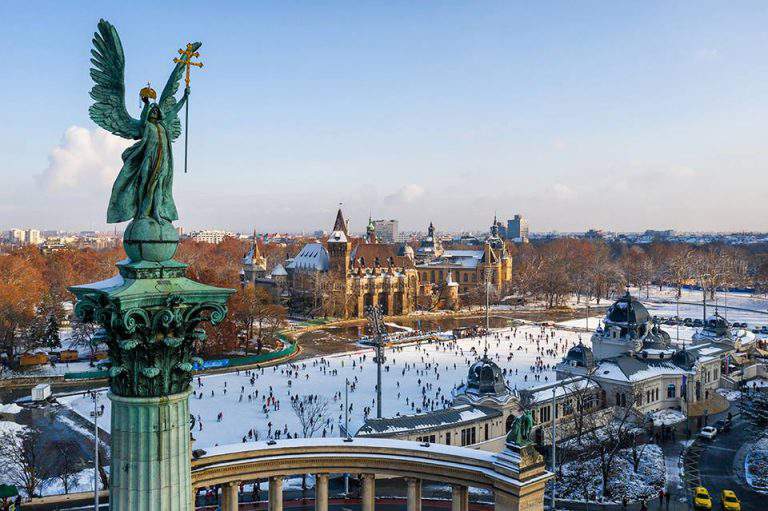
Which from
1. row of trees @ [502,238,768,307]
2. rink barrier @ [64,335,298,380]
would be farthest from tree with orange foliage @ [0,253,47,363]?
row of trees @ [502,238,768,307]

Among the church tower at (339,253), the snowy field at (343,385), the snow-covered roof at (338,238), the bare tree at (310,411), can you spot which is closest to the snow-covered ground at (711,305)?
the snowy field at (343,385)

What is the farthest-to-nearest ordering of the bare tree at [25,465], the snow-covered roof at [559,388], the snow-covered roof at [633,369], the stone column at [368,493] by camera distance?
the snow-covered roof at [633,369], the snow-covered roof at [559,388], the bare tree at [25,465], the stone column at [368,493]

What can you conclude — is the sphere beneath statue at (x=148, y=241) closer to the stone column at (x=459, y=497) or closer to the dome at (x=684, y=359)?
the stone column at (x=459, y=497)

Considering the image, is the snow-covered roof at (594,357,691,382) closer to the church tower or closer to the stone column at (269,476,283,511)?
the stone column at (269,476,283,511)

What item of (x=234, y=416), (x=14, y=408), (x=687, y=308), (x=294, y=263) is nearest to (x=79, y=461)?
(x=234, y=416)

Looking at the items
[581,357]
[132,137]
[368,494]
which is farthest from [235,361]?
[132,137]

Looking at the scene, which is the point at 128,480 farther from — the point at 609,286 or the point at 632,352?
the point at 609,286

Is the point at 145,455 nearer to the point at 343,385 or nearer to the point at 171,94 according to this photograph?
the point at 171,94
